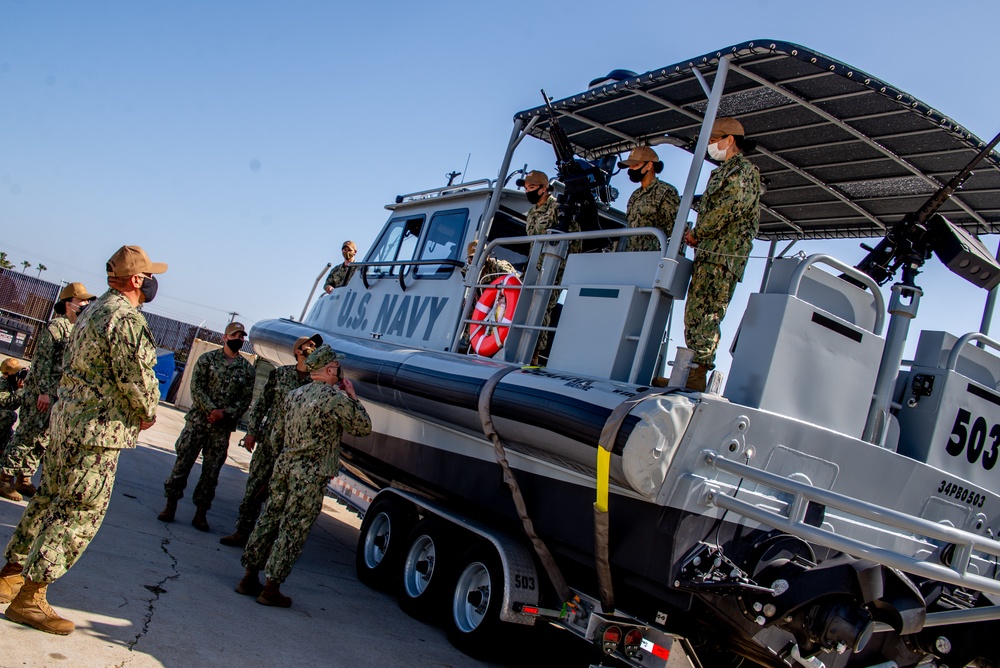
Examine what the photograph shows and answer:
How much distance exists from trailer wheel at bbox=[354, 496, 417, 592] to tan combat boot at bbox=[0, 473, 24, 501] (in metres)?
2.63

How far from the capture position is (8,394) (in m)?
6.55

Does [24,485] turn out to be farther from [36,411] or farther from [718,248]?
[718,248]

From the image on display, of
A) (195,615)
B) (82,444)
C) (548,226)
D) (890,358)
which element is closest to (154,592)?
(195,615)

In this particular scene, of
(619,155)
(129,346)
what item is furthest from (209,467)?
(619,155)

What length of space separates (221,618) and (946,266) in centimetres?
508

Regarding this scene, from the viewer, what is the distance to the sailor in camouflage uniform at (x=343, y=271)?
8680 millimetres

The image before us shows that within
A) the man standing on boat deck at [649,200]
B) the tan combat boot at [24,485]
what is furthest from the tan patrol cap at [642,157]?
the tan combat boot at [24,485]

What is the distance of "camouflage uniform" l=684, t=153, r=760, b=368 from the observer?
14.9 ft

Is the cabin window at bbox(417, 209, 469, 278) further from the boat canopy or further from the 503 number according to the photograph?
the 503 number

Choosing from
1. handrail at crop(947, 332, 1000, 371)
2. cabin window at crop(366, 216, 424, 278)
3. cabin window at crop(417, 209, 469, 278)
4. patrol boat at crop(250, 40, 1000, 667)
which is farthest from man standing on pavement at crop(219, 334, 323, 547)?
handrail at crop(947, 332, 1000, 371)

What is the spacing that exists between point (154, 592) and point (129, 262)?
76.2 inches

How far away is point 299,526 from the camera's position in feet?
16.8

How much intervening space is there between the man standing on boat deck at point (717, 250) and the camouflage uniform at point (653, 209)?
2.19ft

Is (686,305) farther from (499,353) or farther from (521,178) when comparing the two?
(521,178)
